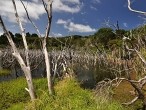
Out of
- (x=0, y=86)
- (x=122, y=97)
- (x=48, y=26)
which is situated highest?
(x=48, y=26)

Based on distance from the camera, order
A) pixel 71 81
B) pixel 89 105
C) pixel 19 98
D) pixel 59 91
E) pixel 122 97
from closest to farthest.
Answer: pixel 89 105 → pixel 59 91 → pixel 71 81 → pixel 19 98 → pixel 122 97

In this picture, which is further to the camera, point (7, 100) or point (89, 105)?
point (7, 100)

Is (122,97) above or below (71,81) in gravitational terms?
below

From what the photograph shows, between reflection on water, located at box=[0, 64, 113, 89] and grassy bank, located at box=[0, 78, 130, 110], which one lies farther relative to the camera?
reflection on water, located at box=[0, 64, 113, 89]

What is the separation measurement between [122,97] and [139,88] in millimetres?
14212

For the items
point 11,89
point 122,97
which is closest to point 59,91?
point 11,89

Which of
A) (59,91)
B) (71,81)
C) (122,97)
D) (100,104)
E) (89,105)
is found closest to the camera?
(100,104)

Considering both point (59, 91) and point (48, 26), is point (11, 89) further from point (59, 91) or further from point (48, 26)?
point (48, 26)

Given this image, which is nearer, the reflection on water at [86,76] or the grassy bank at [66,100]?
the grassy bank at [66,100]

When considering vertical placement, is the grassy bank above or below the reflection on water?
above

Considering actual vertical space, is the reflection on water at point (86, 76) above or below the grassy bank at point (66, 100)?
below

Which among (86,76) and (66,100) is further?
(86,76)

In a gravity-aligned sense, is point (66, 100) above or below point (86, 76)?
above

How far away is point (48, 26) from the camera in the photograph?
83.6 feet
